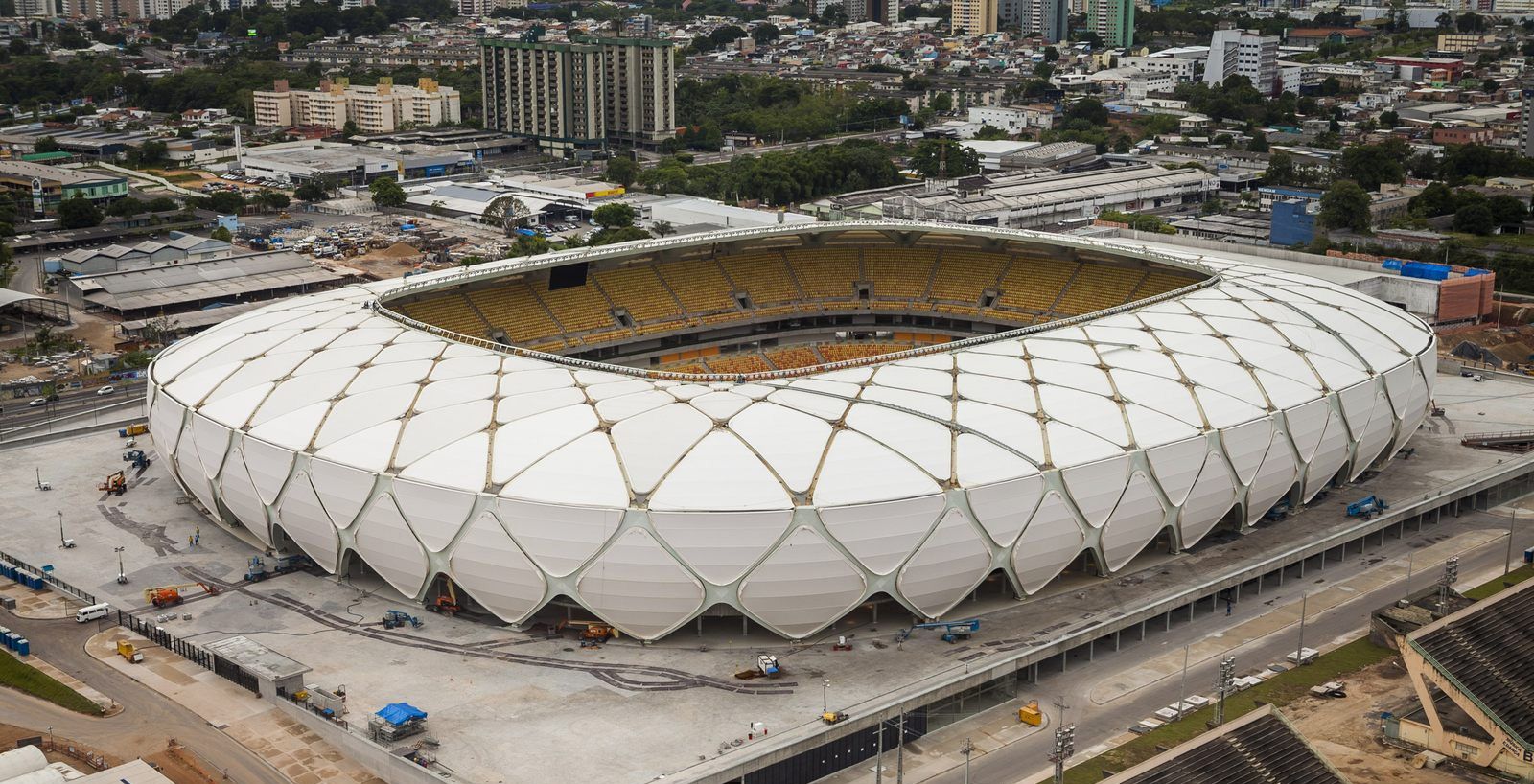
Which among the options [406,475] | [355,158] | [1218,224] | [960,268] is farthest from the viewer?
[355,158]

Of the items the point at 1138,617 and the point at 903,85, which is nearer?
the point at 1138,617

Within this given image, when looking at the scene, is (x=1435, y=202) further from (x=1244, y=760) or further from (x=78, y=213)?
(x=78, y=213)

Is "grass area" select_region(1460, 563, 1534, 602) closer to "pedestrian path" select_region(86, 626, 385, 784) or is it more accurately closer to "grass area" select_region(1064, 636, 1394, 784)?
"grass area" select_region(1064, 636, 1394, 784)

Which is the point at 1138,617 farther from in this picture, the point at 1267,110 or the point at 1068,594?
the point at 1267,110

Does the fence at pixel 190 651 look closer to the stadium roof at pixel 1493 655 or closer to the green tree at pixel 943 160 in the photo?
the stadium roof at pixel 1493 655

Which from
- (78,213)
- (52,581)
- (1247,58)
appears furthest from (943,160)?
(52,581)

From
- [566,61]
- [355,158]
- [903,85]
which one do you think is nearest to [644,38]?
[566,61]
